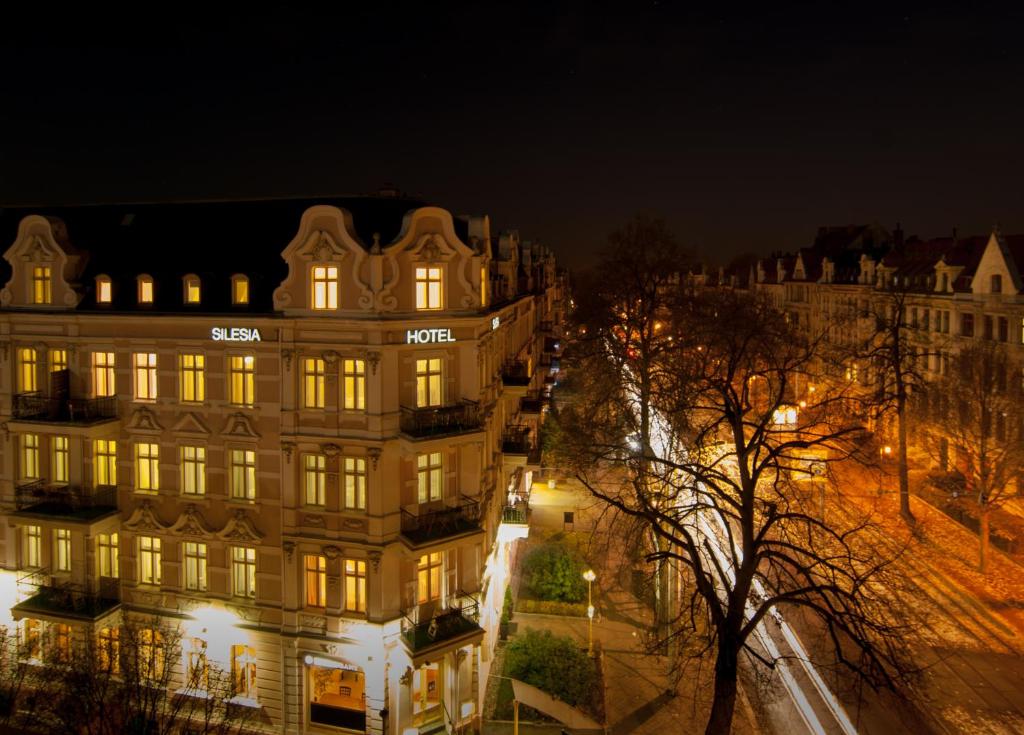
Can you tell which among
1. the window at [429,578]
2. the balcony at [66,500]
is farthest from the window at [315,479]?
the balcony at [66,500]

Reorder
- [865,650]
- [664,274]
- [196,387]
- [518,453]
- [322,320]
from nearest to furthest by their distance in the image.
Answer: [865,650]
[322,320]
[196,387]
[518,453]
[664,274]

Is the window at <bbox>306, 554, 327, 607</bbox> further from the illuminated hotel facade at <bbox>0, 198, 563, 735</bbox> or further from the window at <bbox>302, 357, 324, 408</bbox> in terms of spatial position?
the window at <bbox>302, 357, 324, 408</bbox>

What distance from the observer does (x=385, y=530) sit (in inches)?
821

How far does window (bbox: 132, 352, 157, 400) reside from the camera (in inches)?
885

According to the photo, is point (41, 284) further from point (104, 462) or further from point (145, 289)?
point (104, 462)

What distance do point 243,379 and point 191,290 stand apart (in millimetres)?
3039

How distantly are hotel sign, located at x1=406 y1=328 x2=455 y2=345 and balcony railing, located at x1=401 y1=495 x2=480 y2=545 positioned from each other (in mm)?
4796

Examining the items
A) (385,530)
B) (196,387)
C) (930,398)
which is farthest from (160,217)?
(930,398)

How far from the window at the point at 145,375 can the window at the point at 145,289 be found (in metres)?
1.58

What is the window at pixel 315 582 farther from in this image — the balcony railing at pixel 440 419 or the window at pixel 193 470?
the balcony railing at pixel 440 419

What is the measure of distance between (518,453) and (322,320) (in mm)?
11097

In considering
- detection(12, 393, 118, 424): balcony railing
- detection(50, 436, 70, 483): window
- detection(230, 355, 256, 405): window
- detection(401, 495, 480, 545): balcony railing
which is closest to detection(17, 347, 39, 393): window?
detection(12, 393, 118, 424): balcony railing

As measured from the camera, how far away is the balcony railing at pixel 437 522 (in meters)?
21.0

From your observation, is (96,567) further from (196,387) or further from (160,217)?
(160,217)
